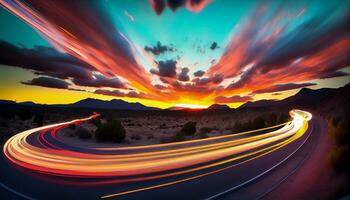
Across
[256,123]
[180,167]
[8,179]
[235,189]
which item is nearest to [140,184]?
[180,167]

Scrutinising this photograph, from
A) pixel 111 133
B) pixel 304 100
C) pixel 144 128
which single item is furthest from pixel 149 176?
pixel 304 100

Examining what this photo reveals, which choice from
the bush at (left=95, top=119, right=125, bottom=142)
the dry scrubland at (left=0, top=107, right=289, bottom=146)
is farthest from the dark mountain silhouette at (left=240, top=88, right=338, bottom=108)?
the bush at (left=95, top=119, right=125, bottom=142)

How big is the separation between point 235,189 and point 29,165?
9.55 meters

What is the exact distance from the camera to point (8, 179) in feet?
25.6

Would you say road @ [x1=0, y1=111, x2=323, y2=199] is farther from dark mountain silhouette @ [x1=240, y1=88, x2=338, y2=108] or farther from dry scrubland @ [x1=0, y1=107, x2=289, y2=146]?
dark mountain silhouette @ [x1=240, y1=88, x2=338, y2=108]

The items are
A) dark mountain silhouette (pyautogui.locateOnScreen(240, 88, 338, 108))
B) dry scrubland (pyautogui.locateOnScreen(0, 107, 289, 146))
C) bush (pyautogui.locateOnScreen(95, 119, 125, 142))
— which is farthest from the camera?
dark mountain silhouette (pyautogui.locateOnScreen(240, 88, 338, 108))

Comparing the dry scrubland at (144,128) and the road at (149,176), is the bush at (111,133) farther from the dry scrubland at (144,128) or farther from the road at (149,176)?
the road at (149,176)

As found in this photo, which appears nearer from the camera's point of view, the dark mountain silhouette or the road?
the road

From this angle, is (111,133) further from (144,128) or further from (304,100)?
(304,100)

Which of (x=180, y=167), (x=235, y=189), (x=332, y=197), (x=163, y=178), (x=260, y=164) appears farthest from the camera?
(x=260, y=164)

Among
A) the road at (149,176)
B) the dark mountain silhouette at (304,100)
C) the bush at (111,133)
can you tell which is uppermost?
the dark mountain silhouette at (304,100)

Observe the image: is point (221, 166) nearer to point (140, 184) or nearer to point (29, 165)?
point (140, 184)

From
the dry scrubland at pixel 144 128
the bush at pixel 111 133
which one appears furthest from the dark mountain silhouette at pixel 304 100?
the bush at pixel 111 133

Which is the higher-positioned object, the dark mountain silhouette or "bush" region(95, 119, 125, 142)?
the dark mountain silhouette
